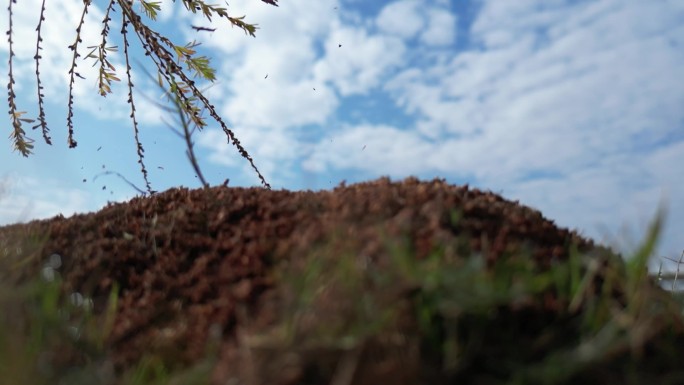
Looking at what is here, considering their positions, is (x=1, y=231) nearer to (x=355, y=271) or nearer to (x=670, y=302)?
(x=355, y=271)

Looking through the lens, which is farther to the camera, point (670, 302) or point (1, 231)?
point (1, 231)

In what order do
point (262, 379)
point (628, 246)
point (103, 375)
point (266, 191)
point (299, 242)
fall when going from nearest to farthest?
1. point (262, 379)
2. point (103, 375)
3. point (628, 246)
4. point (299, 242)
5. point (266, 191)

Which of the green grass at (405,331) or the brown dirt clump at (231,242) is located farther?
the brown dirt clump at (231,242)

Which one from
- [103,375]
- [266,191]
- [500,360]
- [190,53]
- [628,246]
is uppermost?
[190,53]

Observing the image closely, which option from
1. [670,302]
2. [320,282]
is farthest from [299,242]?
[670,302]

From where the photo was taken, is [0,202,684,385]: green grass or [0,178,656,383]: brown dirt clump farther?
[0,178,656,383]: brown dirt clump
